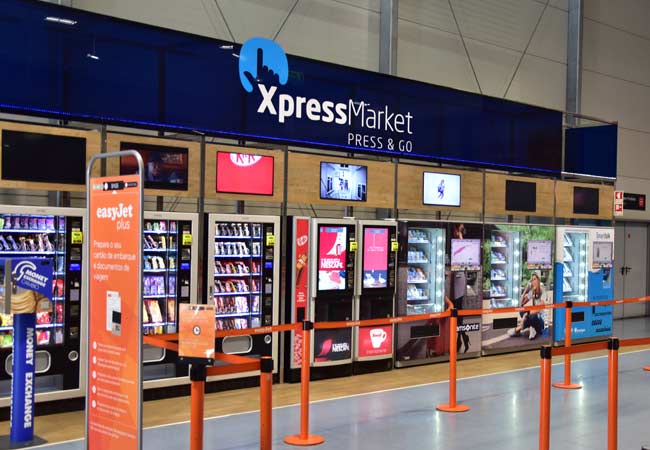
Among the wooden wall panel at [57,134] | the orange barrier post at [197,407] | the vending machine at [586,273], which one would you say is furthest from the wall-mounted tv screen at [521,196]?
the orange barrier post at [197,407]

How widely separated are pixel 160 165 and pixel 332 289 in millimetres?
2830

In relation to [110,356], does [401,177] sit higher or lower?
higher

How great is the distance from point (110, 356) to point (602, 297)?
37.8 ft

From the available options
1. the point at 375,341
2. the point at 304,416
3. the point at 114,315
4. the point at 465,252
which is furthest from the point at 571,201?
the point at 114,315

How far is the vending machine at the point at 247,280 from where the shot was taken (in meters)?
9.07

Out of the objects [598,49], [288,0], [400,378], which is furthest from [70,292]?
[598,49]

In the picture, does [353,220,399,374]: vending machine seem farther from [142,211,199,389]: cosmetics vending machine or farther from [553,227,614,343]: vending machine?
[553,227,614,343]: vending machine

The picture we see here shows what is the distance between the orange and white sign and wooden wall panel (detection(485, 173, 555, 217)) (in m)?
8.29

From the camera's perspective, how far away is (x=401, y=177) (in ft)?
36.0

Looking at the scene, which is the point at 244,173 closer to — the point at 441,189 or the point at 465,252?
the point at 441,189

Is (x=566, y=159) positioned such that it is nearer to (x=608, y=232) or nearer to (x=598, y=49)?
(x=608, y=232)

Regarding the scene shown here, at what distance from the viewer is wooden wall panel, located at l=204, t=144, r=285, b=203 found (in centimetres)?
881

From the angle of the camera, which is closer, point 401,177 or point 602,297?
point 401,177

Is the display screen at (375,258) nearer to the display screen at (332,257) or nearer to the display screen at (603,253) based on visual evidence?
the display screen at (332,257)
